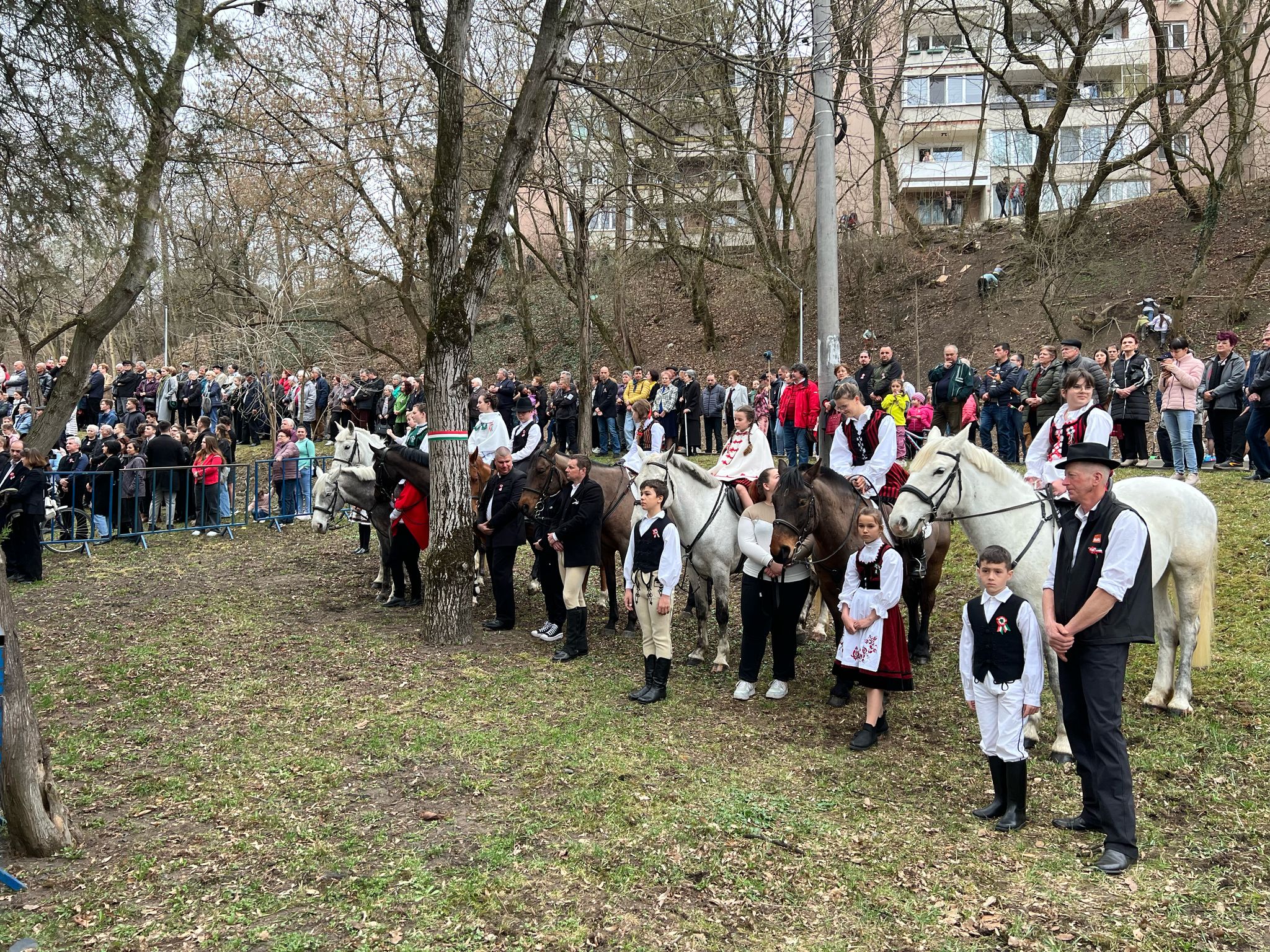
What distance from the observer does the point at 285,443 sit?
17875 millimetres

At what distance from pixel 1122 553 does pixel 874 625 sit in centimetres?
220

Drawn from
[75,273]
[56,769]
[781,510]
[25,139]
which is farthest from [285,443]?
[781,510]

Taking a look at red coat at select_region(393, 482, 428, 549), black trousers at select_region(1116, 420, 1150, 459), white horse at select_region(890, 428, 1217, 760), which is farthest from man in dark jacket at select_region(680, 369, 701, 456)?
white horse at select_region(890, 428, 1217, 760)

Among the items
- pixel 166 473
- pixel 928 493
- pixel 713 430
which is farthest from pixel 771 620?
pixel 713 430

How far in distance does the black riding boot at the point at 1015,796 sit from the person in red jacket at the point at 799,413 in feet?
34.6

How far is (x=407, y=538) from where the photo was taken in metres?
11.5

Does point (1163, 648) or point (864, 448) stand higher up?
point (864, 448)

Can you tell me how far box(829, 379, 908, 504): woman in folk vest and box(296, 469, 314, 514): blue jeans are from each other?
458 inches

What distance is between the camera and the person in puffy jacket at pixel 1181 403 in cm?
1338

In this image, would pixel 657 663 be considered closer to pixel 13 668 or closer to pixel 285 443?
pixel 13 668

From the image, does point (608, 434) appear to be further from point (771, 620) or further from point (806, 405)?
point (771, 620)

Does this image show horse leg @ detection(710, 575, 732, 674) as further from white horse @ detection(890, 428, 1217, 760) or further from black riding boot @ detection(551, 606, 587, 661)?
white horse @ detection(890, 428, 1217, 760)

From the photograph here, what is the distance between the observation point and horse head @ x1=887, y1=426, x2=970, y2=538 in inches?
300

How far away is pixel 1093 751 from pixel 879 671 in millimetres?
1788
